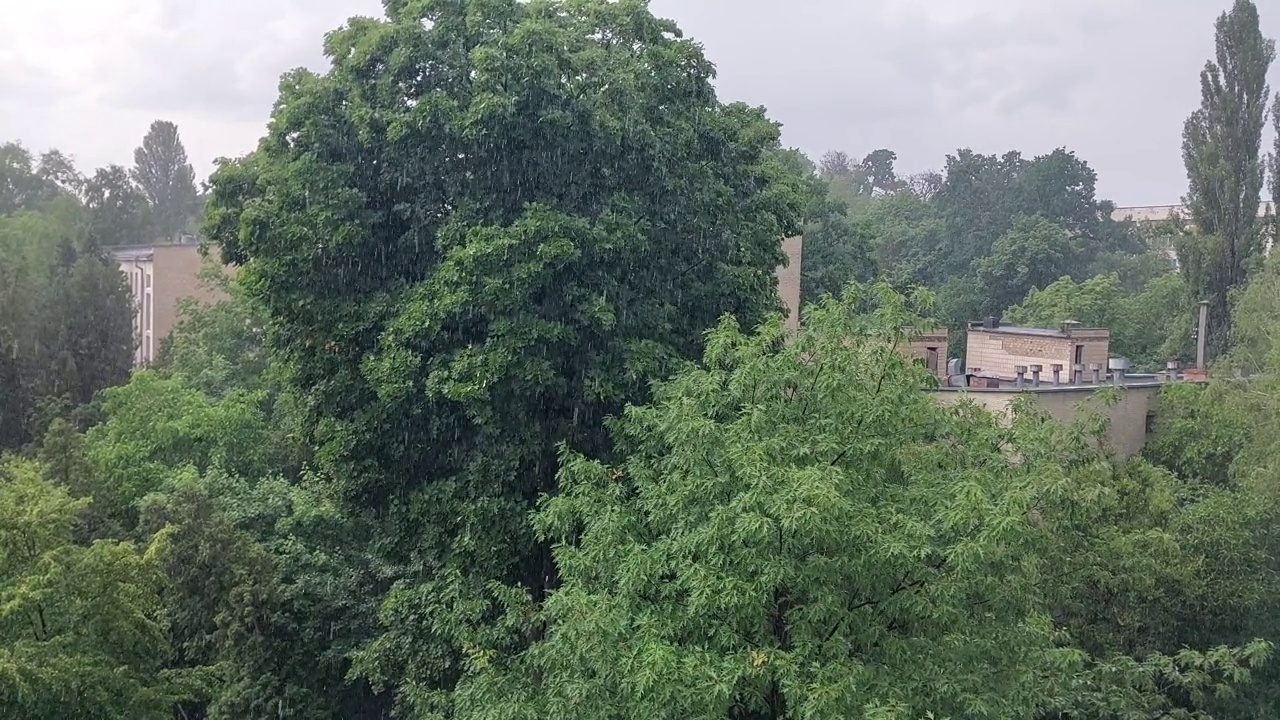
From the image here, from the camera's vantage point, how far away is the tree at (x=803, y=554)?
11.2 meters

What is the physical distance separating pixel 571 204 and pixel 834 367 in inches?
176

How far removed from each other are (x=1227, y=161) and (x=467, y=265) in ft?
106

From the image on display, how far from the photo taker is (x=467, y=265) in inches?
568

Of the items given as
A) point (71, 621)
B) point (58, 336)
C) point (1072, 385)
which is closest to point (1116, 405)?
point (1072, 385)

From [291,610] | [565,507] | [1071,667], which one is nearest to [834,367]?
[565,507]

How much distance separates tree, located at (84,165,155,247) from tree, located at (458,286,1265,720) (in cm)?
6043

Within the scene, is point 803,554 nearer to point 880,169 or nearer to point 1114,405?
point 1114,405

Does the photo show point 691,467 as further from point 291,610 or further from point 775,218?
point 291,610

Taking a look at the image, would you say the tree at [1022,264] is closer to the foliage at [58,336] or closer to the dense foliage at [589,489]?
the dense foliage at [589,489]

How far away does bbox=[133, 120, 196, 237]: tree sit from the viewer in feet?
341

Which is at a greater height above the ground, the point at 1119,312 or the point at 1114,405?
the point at 1119,312

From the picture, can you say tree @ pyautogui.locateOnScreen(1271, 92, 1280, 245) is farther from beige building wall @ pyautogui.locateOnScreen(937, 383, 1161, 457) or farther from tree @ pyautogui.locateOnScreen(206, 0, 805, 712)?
tree @ pyautogui.locateOnScreen(206, 0, 805, 712)

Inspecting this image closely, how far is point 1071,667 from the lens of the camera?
1345 cm

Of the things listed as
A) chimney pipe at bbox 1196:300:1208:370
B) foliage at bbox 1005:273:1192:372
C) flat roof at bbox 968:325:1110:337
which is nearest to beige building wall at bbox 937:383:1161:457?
flat roof at bbox 968:325:1110:337
